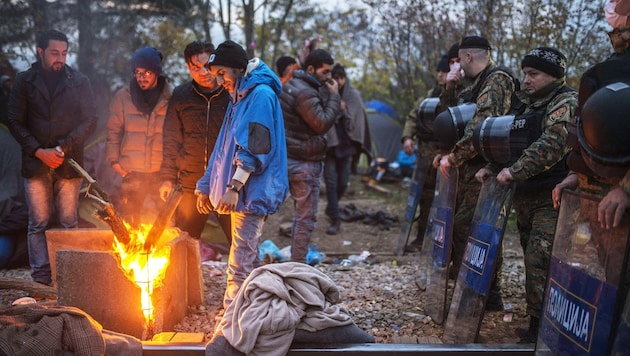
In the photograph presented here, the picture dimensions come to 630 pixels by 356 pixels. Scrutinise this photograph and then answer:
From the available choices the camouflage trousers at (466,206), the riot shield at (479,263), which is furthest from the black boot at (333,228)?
the riot shield at (479,263)

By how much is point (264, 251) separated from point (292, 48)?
10173mm

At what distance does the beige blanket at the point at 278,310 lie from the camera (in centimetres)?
342

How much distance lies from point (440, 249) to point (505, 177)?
107 centimetres

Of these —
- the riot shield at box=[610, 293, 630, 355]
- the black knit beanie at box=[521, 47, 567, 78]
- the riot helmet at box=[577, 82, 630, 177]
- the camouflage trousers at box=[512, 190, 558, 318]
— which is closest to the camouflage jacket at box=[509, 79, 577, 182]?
the black knit beanie at box=[521, 47, 567, 78]

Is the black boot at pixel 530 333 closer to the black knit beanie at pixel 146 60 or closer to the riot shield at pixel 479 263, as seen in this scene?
the riot shield at pixel 479 263

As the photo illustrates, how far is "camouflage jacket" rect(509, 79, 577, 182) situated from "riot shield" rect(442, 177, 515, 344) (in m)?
0.23

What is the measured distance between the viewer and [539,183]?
4.29 metres

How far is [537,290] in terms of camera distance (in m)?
4.13

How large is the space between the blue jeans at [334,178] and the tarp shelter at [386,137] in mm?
7507

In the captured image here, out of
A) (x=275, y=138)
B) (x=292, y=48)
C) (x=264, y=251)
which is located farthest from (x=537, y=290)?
(x=292, y=48)

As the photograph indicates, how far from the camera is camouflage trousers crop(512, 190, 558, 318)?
13.4 ft

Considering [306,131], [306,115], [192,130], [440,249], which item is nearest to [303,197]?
[306,131]

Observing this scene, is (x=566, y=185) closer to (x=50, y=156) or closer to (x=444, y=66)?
(x=444, y=66)

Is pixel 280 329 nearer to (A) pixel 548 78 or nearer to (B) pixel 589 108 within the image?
(B) pixel 589 108
